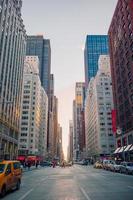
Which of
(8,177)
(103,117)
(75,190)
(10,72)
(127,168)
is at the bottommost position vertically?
(127,168)

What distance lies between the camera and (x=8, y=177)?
14.7 metres

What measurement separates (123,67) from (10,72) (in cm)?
3710

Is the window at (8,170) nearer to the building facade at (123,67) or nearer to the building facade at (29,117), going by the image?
the building facade at (123,67)

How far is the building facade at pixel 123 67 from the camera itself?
71000 millimetres

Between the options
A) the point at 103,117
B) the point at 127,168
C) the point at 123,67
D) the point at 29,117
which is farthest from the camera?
the point at 103,117

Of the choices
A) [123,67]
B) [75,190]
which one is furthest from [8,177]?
[123,67]

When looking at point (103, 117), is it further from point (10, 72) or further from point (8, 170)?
point (8, 170)

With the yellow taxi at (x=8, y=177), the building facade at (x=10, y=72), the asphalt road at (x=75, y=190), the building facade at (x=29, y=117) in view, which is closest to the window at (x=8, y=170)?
the yellow taxi at (x=8, y=177)

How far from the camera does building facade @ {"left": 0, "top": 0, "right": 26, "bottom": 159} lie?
67.1 metres

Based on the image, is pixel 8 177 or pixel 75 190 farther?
pixel 75 190

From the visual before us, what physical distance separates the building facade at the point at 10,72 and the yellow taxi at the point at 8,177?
150 feet

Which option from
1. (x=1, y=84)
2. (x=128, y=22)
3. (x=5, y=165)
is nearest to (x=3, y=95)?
(x=1, y=84)

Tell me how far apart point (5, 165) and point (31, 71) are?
139m

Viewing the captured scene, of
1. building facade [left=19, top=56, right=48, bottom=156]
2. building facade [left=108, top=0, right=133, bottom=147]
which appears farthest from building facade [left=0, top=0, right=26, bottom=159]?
building facade [left=19, top=56, right=48, bottom=156]
